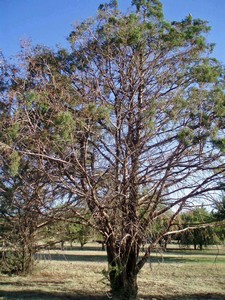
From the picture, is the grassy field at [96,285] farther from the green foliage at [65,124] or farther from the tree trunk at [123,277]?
the green foliage at [65,124]

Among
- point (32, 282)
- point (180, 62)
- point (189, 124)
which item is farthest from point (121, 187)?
point (32, 282)

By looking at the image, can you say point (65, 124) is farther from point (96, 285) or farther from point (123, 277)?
point (96, 285)

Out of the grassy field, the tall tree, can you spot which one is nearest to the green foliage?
the tall tree

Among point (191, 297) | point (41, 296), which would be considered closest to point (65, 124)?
point (41, 296)

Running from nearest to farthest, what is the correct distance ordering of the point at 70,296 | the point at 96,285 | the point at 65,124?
the point at 65,124, the point at 70,296, the point at 96,285

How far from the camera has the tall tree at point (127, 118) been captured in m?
10.2

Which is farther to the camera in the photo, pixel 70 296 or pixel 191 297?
pixel 70 296

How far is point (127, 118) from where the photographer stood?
11.6 metres

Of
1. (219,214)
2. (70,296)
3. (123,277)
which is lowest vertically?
(70,296)

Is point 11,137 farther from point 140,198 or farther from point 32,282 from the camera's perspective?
point 32,282

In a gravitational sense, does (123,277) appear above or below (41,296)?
above

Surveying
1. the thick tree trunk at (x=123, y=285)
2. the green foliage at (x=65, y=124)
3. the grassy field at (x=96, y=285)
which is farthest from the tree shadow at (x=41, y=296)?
the green foliage at (x=65, y=124)

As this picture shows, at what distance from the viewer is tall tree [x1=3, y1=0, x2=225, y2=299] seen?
10.2m

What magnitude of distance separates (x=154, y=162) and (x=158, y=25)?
4167 mm
